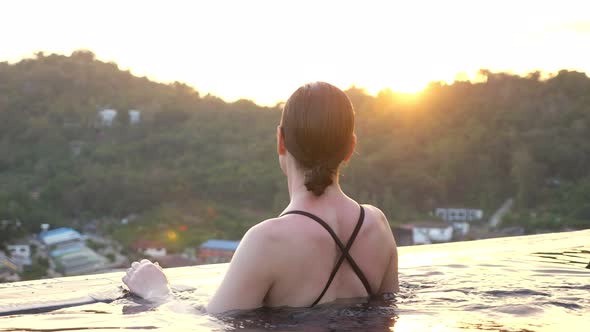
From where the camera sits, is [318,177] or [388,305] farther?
[388,305]

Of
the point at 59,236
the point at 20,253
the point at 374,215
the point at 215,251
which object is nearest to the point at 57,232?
the point at 59,236

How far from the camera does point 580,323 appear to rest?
1.53 meters

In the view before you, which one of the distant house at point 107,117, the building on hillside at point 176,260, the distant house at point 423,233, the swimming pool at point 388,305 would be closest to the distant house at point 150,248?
the building on hillside at point 176,260

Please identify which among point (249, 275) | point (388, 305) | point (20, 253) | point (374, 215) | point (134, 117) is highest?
point (134, 117)

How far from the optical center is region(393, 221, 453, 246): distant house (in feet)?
109

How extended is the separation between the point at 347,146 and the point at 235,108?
4365 centimetres

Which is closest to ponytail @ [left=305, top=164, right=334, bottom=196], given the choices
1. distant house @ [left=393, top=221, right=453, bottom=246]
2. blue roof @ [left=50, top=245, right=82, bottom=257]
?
distant house @ [left=393, top=221, right=453, bottom=246]

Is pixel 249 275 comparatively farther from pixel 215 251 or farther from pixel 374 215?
pixel 215 251

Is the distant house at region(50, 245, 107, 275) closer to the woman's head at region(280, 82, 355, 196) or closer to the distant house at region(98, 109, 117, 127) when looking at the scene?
the distant house at region(98, 109, 117, 127)

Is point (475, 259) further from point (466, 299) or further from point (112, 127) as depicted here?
point (112, 127)

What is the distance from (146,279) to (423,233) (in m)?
32.7

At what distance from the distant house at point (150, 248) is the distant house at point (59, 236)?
10.6ft

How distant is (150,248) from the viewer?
120ft

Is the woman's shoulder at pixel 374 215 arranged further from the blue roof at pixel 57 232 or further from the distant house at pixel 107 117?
the distant house at pixel 107 117
